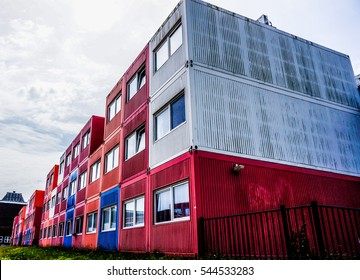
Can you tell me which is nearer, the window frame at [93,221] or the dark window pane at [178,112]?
the dark window pane at [178,112]

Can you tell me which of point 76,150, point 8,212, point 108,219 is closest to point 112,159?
point 108,219

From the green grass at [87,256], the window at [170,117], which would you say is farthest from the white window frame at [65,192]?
the window at [170,117]

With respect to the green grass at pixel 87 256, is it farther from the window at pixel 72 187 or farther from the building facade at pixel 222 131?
the window at pixel 72 187

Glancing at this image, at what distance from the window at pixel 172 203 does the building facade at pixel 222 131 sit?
4 cm

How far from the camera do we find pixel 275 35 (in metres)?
14.3

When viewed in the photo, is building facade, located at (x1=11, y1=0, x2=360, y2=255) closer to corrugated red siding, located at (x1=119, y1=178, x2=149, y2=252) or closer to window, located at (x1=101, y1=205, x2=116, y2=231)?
corrugated red siding, located at (x1=119, y1=178, x2=149, y2=252)

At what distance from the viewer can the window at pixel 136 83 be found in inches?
619

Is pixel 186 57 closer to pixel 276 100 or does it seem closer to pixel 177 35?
pixel 177 35

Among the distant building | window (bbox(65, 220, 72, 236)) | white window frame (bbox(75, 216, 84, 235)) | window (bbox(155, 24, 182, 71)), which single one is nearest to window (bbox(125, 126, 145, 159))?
window (bbox(155, 24, 182, 71))

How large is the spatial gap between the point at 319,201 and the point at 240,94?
5.37 meters

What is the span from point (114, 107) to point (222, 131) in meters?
10.8

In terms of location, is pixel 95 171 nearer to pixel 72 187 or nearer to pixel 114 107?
pixel 114 107

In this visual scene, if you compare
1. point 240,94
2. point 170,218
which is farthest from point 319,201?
point 170,218
